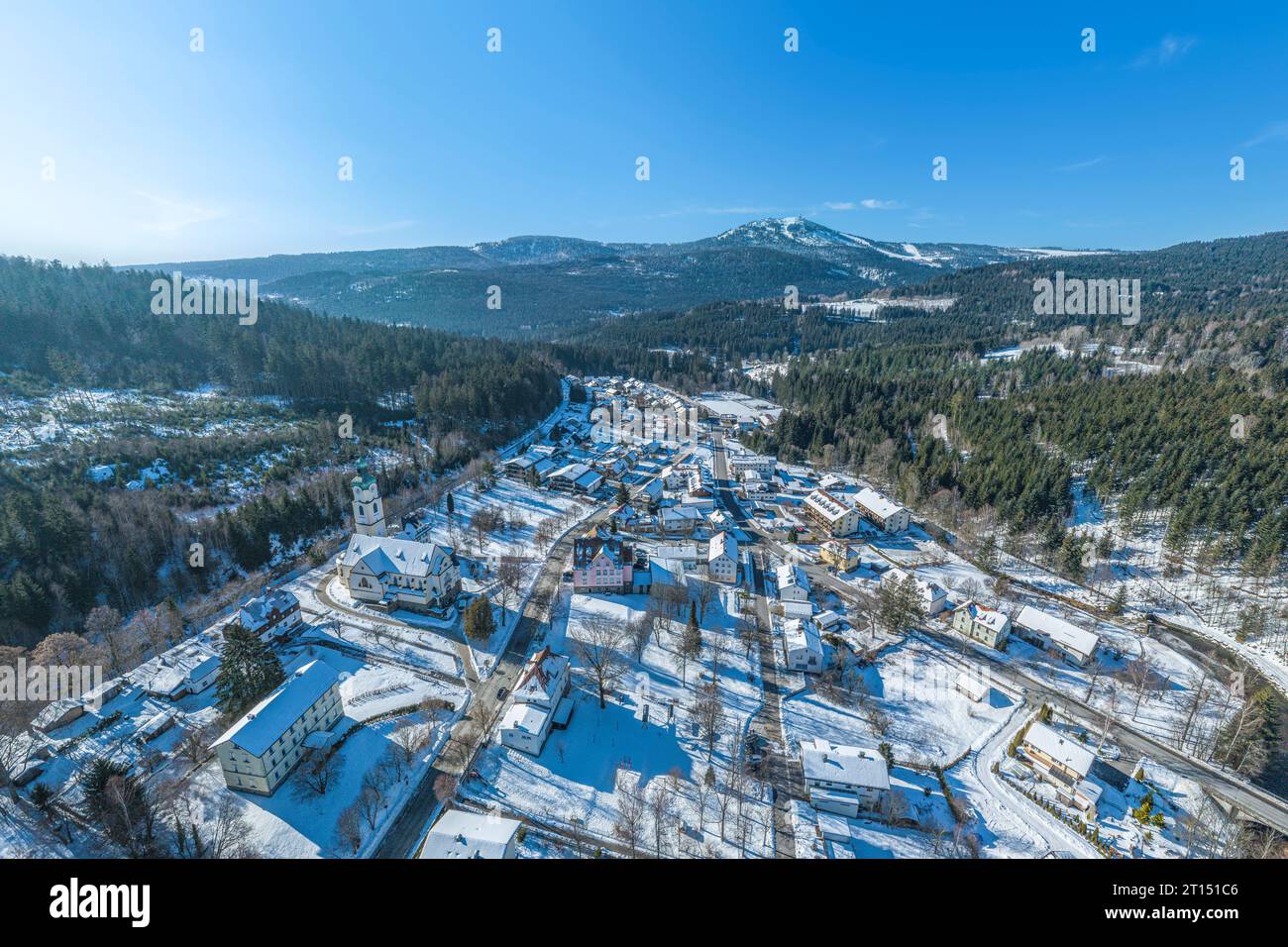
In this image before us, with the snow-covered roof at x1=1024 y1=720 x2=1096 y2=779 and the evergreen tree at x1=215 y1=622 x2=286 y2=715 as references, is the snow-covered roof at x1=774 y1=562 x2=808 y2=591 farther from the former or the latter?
the evergreen tree at x1=215 y1=622 x2=286 y2=715

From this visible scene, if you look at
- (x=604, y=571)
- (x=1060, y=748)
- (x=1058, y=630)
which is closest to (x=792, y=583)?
(x=604, y=571)

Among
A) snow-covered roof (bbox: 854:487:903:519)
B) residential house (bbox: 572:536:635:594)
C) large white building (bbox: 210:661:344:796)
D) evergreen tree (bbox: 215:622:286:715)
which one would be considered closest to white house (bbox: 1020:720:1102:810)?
residential house (bbox: 572:536:635:594)

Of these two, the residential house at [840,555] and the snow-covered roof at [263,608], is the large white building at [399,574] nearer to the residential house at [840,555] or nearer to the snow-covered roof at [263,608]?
the snow-covered roof at [263,608]

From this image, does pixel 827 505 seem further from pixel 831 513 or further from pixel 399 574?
pixel 399 574

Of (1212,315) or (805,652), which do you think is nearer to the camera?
(805,652)

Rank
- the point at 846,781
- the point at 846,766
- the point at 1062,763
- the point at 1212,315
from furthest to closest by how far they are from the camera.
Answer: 1. the point at 1212,315
2. the point at 1062,763
3. the point at 846,766
4. the point at 846,781

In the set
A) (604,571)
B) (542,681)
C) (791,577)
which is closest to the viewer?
(542,681)
